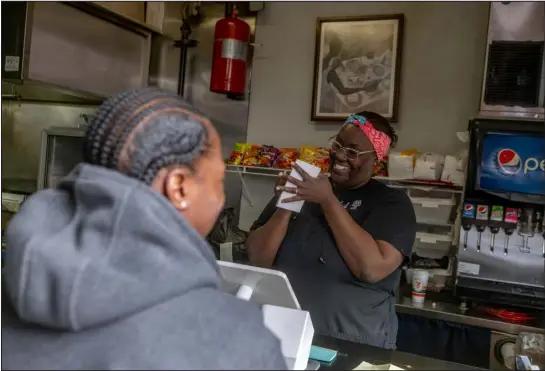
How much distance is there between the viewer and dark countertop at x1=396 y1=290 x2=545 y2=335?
2.21 m

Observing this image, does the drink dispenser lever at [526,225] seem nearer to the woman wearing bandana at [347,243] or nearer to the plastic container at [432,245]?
the plastic container at [432,245]

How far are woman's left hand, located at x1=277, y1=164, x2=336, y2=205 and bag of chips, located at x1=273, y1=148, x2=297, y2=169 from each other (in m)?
1.14

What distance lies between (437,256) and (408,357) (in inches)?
58.4

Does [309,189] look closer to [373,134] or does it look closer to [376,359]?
[373,134]

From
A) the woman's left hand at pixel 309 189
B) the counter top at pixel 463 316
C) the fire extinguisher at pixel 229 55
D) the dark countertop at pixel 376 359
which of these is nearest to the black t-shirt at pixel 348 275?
the woman's left hand at pixel 309 189

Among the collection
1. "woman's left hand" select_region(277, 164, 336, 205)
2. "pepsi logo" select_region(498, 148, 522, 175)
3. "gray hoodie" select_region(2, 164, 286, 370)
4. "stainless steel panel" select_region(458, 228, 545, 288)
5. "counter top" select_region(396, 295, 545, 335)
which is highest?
"pepsi logo" select_region(498, 148, 522, 175)

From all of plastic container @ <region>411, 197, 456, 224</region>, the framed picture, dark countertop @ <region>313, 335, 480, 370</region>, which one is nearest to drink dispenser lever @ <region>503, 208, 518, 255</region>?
plastic container @ <region>411, 197, 456, 224</region>

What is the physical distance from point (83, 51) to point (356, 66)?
139 centimetres

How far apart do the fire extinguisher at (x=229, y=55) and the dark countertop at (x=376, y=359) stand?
1.94 m

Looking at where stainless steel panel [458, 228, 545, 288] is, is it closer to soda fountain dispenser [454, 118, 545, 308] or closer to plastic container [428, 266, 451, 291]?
soda fountain dispenser [454, 118, 545, 308]

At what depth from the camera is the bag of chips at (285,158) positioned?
2840 millimetres

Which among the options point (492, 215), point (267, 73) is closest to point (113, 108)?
point (492, 215)

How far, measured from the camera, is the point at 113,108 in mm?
764

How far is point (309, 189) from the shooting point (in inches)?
65.7
